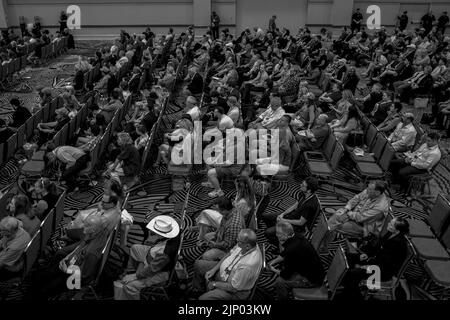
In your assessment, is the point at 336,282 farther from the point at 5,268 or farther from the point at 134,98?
the point at 134,98

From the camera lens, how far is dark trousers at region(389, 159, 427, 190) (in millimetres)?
6789

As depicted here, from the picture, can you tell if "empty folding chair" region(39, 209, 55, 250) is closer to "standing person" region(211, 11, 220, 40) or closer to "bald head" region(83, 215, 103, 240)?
"bald head" region(83, 215, 103, 240)

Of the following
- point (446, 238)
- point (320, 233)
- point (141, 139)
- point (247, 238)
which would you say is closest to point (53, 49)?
point (141, 139)

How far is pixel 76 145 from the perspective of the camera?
7.74 m

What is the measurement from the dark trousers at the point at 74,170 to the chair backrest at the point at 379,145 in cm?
479

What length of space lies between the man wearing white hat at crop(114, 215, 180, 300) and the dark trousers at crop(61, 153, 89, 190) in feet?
9.53

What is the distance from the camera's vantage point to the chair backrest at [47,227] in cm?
477

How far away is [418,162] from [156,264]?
4.59m

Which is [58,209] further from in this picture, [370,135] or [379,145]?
[370,135]

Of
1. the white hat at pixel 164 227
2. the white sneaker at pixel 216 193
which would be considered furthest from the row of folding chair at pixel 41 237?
the white sneaker at pixel 216 193

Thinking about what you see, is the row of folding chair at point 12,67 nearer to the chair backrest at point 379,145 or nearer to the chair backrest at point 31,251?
the chair backrest at point 31,251

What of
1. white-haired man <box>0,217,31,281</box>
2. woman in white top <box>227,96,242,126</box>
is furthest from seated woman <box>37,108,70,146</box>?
white-haired man <box>0,217,31,281</box>

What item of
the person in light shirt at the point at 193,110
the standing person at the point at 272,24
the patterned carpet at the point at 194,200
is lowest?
the patterned carpet at the point at 194,200

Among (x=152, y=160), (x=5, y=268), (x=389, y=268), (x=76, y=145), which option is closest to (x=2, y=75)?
(x=76, y=145)
